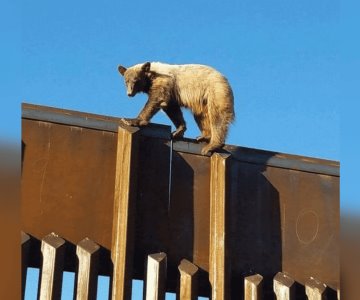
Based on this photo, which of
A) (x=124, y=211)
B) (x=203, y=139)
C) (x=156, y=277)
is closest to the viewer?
(x=156, y=277)

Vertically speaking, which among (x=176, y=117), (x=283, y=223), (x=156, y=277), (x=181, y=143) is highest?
(x=176, y=117)

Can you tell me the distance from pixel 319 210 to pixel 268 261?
122cm

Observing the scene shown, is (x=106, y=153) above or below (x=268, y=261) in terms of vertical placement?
above

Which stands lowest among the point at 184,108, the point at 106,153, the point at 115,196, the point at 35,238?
the point at 35,238

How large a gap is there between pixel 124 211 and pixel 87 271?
100 centimetres

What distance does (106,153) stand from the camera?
33.9 ft

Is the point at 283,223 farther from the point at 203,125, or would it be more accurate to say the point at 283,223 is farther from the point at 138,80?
the point at 138,80

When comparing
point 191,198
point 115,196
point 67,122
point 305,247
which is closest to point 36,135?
point 67,122

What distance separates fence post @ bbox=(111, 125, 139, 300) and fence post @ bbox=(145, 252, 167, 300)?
293mm

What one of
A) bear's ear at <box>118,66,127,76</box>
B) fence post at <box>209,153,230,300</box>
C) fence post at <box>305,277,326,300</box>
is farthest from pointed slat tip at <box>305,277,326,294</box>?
bear's ear at <box>118,66,127,76</box>

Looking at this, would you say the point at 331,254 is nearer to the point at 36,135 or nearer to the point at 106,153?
the point at 106,153

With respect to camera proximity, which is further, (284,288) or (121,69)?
(121,69)

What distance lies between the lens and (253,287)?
33.4 feet

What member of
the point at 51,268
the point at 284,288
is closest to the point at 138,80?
the point at 51,268
